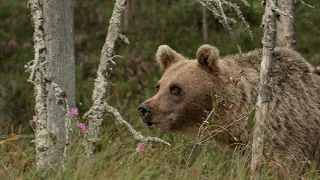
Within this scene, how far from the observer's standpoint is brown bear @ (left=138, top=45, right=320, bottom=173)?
266 inches

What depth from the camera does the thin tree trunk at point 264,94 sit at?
5.61 meters

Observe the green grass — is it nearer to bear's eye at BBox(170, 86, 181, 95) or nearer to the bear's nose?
the bear's nose

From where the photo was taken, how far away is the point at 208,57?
23.0 ft

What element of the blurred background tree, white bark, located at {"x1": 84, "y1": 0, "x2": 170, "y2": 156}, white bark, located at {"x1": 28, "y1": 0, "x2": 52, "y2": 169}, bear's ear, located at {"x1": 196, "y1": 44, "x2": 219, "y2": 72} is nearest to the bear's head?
bear's ear, located at {"x1": 196, "y1": 44, "x2": 219, "y2": 72}

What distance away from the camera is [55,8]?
6.25 meters

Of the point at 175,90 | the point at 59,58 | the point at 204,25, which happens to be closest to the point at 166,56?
the point at 175,90

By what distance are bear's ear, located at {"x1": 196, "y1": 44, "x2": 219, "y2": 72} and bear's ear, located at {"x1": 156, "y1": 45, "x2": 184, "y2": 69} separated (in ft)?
1.55

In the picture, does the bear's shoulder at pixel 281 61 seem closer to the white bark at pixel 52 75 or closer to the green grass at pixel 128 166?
the green grass at pixel 128 166

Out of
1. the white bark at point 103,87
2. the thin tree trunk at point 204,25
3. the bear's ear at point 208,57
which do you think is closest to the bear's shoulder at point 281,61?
the bear's ear at point 208,57

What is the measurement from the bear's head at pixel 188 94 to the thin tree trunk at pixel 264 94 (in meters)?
1.19

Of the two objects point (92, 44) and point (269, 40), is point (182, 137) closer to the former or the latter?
point (269, 40)

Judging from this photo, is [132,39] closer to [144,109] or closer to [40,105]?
[144,109]

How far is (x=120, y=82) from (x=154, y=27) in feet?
10.4

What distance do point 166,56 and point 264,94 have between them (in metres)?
1.98
